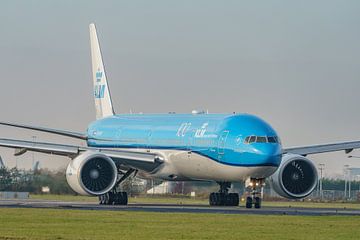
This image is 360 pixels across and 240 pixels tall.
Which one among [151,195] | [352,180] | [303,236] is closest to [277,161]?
[303,236]

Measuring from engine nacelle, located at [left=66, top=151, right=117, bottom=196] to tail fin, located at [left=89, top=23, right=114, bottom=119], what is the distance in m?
16.3

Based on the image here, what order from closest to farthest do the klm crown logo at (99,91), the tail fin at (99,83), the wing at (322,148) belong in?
the wing at (322,148)
the tail fin at (99,83)
the klm crown logo at (99,91)

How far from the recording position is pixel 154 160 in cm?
6112

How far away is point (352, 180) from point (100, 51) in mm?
27252

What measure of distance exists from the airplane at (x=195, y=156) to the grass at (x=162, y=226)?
942cm

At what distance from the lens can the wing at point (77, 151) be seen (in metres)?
59.3

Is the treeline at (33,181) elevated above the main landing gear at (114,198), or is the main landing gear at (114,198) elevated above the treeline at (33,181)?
the treeline at (33,181)

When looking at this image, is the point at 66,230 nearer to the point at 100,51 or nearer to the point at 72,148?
the point at 72,148

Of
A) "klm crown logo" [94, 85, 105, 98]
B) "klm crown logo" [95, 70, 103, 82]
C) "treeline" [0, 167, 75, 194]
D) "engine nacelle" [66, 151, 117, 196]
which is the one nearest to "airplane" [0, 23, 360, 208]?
"engine nacelle" [66, 151, 117, 196]

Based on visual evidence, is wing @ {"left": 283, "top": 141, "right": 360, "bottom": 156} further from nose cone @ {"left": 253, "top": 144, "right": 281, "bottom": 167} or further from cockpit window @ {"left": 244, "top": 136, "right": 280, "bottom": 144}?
nose cone @ {"left": 253, "top": 144, "right": 281, "bottom": 167}

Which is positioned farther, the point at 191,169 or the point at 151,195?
the point at 151,195

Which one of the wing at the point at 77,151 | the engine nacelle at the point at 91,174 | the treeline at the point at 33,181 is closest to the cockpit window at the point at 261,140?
the engine nacelle at the point at 91,174

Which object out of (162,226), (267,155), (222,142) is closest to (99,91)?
(222,142)

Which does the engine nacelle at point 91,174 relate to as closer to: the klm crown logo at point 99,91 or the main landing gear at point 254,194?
the main landing gear at point 254,194
